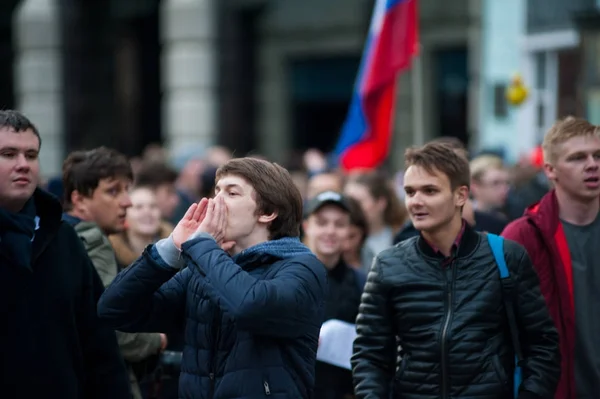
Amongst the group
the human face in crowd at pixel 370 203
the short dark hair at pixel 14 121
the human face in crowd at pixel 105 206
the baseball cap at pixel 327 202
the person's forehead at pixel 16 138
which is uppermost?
the short dark hair at pixel 14 121

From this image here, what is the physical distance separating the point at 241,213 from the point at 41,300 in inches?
37.0

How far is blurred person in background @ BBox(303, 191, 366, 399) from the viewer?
613 centimetres

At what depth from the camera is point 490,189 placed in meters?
8.50

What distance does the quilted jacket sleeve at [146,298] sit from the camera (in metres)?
4.26

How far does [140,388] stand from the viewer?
6035mm

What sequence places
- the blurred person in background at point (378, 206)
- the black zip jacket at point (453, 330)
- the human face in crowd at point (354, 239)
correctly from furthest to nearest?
the blurred person in background at point (378, 206) → the human face in crowd at point (354, 239) → the black zip jacket at point (453, 330)

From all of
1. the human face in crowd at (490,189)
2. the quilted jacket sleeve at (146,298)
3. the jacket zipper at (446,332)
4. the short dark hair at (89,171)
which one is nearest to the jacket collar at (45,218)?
the quilted jacket sleeve at (146,298)

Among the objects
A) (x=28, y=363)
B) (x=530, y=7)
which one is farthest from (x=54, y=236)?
(x=530, y=7)

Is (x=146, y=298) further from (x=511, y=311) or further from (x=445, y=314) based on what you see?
(x=511, y=311)

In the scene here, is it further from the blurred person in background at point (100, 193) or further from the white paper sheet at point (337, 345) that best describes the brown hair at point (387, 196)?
the blurred person in background at point (100, 193)

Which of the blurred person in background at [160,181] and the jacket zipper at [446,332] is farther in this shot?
the blurred person in background at [160,181]

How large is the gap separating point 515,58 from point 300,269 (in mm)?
12048

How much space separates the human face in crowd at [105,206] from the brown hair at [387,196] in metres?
3.34

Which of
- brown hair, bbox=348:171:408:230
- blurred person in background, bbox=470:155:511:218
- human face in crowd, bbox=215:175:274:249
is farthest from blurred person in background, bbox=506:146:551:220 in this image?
human face in crowd, bbox=215:175:274:249
